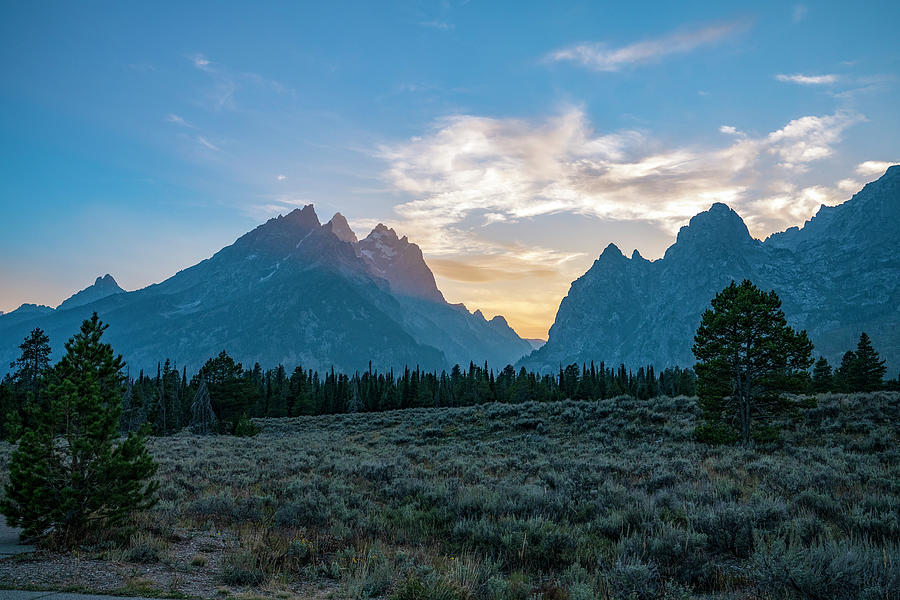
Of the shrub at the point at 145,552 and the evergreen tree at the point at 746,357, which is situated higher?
the evergreen tree at the point at 746,357

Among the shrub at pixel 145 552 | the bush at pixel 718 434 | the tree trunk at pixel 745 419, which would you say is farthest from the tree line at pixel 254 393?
the tree trunk at pixel 745 419

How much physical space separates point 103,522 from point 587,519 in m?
10.6

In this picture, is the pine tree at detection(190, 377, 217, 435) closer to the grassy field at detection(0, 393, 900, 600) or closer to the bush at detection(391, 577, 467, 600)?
the grassy field at detection(0, 393, 900, 600)

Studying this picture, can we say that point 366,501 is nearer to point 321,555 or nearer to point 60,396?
point 321,555

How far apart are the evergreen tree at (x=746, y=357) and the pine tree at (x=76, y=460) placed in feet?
76.1

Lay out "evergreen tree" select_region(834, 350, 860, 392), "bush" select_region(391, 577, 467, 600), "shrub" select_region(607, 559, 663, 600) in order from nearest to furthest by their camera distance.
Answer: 1. "bush" select_region(391, 577, 467, 600)
2. "shrub" select_region(607, 559, 663, 600)
3. "evergreen tree" select_region(834, 350, 860, 392)

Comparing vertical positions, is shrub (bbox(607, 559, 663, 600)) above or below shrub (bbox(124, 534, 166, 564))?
above

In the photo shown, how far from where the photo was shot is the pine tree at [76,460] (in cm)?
887

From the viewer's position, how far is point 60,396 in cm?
938

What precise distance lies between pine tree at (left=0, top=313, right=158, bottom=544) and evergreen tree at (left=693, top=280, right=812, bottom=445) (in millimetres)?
23181

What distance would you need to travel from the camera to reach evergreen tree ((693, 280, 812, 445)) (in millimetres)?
A: 22078

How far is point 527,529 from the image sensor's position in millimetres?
9500

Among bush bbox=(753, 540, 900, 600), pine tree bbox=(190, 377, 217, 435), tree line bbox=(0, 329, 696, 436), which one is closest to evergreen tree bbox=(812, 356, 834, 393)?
tree line bbox=(0, 329, 696, 436)

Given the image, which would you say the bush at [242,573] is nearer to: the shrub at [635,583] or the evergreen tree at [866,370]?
the shrub at [635,583]
